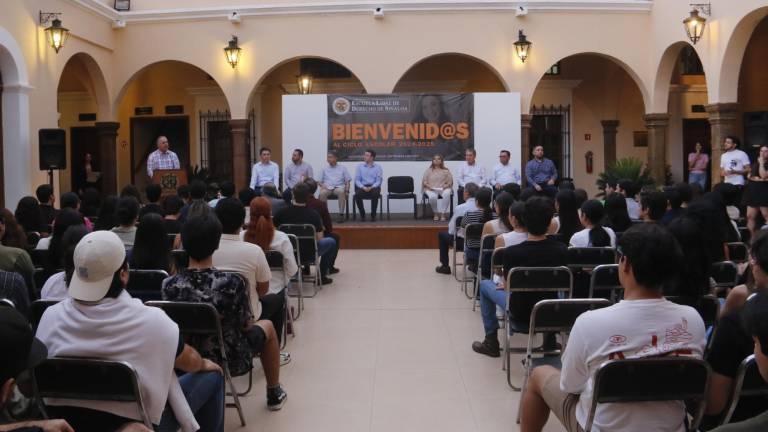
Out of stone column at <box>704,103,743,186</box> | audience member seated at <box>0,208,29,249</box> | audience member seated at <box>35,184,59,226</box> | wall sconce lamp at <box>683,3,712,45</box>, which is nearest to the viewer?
audience member seated at <box>0,208,29,249</box>

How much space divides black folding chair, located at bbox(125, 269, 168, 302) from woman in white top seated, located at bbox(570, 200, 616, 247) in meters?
2.84

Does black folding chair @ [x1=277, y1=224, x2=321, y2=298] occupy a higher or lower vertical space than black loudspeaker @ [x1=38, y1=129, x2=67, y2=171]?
lower

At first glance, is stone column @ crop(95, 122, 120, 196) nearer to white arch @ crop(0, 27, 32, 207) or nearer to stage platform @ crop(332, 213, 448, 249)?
white arch @ crop(0, 27, 32, 207)

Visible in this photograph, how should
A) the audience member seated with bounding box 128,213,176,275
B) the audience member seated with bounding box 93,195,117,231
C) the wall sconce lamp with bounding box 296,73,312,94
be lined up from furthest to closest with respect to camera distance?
the wall sconce lamp with bounding box 296,73,312,94, the audience member seated with bounding box 93,195,117,231, the audience member seated with bounding box 128,213,176,275

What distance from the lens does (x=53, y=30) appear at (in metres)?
10.8

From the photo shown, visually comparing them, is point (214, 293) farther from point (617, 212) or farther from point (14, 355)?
point (617, 212)

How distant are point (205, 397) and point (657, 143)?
39.7 feet

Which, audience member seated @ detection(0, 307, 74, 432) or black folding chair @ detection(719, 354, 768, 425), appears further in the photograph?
black folding chair @ detection(719, 354, 768, 425)

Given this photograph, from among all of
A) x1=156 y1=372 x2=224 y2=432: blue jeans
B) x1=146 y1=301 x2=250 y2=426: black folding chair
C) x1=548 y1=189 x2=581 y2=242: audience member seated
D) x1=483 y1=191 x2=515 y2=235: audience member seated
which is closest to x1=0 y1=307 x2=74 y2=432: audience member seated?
x1=156 y1=372 x2=224 y2=432: blue jeans

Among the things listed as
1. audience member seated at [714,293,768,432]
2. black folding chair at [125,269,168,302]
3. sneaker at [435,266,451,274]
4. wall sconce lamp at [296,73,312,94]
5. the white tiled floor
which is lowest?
the white tiled floor

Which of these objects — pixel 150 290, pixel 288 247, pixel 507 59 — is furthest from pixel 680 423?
pixel 507 59

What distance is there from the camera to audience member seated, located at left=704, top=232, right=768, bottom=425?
7.77 feet

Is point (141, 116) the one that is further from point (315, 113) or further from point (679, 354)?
point (679, 354)

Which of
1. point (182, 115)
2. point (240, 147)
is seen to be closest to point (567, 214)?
point (240, 147)
